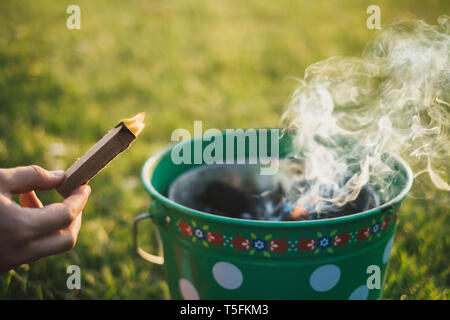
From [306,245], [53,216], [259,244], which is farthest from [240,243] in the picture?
[53,216]

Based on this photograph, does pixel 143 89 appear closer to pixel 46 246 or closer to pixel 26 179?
pixel 26 179

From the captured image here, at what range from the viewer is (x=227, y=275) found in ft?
4.45

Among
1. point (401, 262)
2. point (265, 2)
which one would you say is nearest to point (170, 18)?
point (265, 2)

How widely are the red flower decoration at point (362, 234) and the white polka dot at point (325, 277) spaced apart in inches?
4.5

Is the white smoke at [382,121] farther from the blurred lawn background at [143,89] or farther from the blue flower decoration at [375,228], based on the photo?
the blurred lawn background at [143,89]

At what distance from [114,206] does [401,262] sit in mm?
1563

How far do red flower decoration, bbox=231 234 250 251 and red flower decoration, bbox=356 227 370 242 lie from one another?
34 centimetres

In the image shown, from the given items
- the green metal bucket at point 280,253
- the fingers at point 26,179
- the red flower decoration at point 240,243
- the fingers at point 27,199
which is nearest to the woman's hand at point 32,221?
the fingers at point 26,179

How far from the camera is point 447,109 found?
1649mm

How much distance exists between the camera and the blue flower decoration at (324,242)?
1.28 metres

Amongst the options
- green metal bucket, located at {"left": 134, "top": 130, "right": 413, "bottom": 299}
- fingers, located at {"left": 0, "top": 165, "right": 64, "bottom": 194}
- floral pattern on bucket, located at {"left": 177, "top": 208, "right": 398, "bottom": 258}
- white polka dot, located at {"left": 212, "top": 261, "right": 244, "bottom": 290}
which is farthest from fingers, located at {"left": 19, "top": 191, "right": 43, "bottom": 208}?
white polka dot, located at {"left": 212, "top": 261, "right": 244, "bottom": 290}

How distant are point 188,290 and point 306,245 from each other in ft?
1.57

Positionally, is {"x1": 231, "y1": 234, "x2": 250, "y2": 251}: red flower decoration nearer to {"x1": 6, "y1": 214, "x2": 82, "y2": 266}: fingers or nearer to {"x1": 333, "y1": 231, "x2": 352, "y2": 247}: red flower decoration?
{"x1": 333, "y1": 231, "x2": 352, "y2": 247}: red flower decoration
